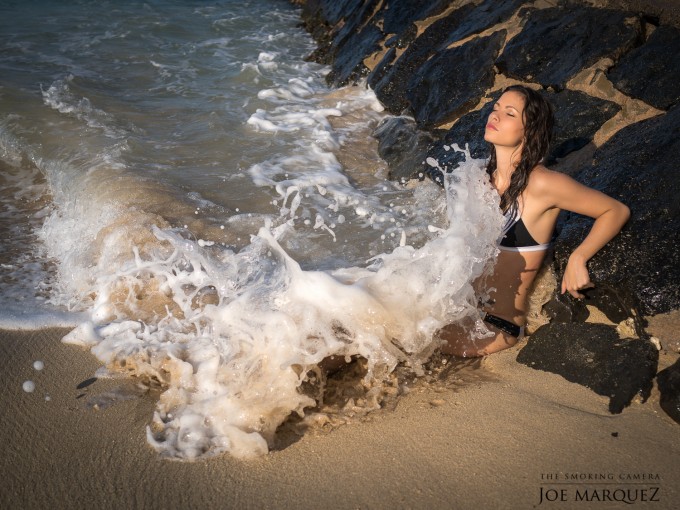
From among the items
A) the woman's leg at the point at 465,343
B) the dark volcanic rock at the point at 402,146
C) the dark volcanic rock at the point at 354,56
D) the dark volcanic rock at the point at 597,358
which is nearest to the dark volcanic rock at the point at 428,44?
the dark volcanic rock at the point at 402,146

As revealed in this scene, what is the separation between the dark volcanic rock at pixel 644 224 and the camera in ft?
9.52

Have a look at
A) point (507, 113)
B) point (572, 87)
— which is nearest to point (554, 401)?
point (507, 113)

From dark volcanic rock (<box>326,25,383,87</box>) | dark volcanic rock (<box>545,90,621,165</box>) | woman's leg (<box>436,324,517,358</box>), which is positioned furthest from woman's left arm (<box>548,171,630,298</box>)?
dark volcanic rock (<box>326,25,383,87</box>)

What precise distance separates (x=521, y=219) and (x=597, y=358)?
34.5 inches

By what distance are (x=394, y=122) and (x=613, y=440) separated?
15.0 ft

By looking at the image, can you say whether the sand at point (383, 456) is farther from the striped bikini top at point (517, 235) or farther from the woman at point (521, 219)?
the striped bikini top at point (517, 235)

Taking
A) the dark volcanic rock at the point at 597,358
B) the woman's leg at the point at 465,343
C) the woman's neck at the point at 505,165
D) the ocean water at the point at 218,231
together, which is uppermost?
the woman's neck at the point at 505,165

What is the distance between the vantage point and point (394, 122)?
640 cm

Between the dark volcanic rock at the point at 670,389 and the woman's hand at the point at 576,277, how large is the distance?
22.8 inches

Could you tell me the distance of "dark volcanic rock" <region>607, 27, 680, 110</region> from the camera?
154 inches

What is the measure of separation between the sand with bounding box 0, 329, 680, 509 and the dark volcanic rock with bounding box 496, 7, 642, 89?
2.96m

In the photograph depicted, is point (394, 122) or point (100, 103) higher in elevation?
point (394, 122)

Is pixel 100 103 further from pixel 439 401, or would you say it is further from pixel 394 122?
pixel 439 401

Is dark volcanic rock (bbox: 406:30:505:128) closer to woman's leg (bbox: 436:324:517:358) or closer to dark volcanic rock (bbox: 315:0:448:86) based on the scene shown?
dark volcanic rock (bbox: 315:0:448:86)
